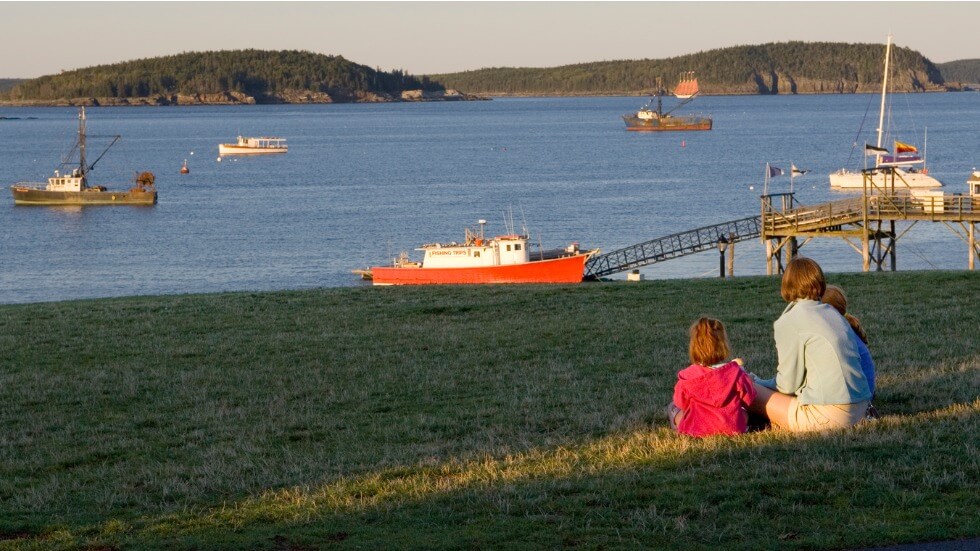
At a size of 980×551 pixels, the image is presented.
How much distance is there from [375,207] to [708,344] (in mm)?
72163

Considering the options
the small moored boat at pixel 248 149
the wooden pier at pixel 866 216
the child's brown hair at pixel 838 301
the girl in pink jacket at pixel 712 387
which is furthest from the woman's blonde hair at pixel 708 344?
the small moored boat at pixel 248 149

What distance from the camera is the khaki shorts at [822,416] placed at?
8.66 metres

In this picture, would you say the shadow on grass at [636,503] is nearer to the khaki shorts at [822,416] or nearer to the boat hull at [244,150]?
the khaki shorts at [822,416]

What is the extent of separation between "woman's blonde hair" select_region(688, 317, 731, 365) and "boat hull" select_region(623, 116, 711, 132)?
188 m

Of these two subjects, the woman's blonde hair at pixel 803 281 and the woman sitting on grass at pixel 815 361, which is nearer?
the woman sitting on grass at pixel 815 361

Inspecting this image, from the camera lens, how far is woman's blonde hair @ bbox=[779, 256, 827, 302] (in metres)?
8.71

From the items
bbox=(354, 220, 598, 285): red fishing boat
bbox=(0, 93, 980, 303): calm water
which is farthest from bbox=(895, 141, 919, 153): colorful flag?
bbox=(354, 220, 598, 285): red fishing boat

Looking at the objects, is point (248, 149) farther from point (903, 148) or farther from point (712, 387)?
point (712, 387)

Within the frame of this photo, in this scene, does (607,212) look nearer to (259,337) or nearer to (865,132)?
(259,337)

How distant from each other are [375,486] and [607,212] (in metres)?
66.0

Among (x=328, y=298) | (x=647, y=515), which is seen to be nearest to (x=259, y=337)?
(x=328, y=298)

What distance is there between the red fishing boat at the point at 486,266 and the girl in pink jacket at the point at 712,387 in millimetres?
33919

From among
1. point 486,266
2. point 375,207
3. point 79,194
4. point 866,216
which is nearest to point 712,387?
point 866,216

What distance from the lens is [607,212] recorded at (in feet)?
241
